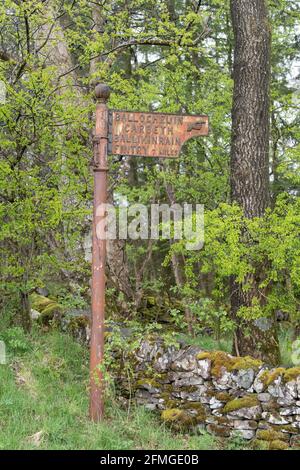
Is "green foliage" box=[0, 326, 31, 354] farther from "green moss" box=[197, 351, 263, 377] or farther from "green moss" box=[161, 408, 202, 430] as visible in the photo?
"green moss" box=[197, 351, 263, 377]

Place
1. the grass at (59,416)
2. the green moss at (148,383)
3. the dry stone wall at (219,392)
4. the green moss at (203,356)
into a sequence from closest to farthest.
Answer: the grass at (59,416), the dry stone wall at (219,392), the green moss at (203,356), the green moss at (148,383)

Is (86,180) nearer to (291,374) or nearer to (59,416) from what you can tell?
(59,416)

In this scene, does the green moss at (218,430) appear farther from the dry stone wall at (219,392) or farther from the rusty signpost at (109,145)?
the rusty signpost at (109,145)

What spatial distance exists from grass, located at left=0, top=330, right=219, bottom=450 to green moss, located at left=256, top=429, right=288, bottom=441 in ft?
1.51

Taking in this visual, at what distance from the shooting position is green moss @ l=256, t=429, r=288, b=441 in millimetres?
5184

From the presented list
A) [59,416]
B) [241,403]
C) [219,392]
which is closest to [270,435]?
[241,403]

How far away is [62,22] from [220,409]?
862 cm

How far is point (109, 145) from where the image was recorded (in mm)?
5551

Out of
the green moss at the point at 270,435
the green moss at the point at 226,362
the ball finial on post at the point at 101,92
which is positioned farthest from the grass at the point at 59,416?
the ball finial on post at the point at 101,92

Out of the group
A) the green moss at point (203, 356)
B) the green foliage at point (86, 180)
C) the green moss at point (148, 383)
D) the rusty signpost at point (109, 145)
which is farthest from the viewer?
the green foliage at point (86, 180)

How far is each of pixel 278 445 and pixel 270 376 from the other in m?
0.66

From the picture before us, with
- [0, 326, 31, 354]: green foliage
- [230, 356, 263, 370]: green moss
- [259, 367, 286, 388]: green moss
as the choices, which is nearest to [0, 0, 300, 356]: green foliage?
[0, 326, 31, 354]: green foliage

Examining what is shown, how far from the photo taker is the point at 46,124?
21.8ft

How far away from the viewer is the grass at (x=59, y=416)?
4931 mm
